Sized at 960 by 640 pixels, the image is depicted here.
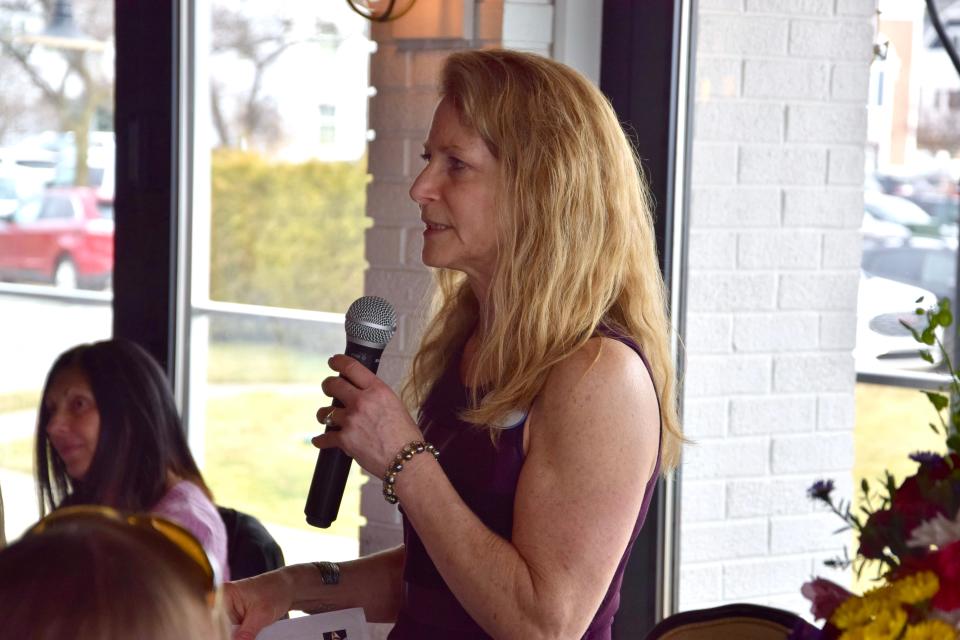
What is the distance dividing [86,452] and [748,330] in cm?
155

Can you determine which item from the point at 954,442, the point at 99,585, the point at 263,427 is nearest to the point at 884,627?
the point at 954,442

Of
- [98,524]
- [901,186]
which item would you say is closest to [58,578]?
[98,524]

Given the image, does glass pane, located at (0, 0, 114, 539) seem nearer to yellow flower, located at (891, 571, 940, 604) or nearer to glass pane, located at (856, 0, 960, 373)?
glass pane, located at (856, 0, 960, 373)

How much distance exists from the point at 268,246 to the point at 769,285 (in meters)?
1.87

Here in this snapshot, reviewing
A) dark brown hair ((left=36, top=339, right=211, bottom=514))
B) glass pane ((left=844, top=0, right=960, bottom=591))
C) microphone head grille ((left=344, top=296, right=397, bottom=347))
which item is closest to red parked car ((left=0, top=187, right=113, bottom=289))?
dark brown hair ((left=36, top=339, right=211, bottom=514))

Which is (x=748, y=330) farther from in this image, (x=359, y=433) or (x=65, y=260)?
(x=65, y=260)

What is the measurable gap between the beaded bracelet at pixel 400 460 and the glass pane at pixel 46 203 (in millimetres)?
2714

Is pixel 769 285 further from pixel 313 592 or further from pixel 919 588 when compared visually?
pixel 919 588

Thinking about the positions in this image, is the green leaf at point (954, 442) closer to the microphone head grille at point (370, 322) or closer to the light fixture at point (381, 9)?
the microphone head grille at point (370, 322)

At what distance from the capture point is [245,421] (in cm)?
401

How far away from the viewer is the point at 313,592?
177 centimetres

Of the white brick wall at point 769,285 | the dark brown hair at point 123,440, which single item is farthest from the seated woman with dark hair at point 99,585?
the white brick wall at point 769,285

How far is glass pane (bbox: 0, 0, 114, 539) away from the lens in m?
4.08

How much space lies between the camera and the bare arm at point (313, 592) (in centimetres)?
169
